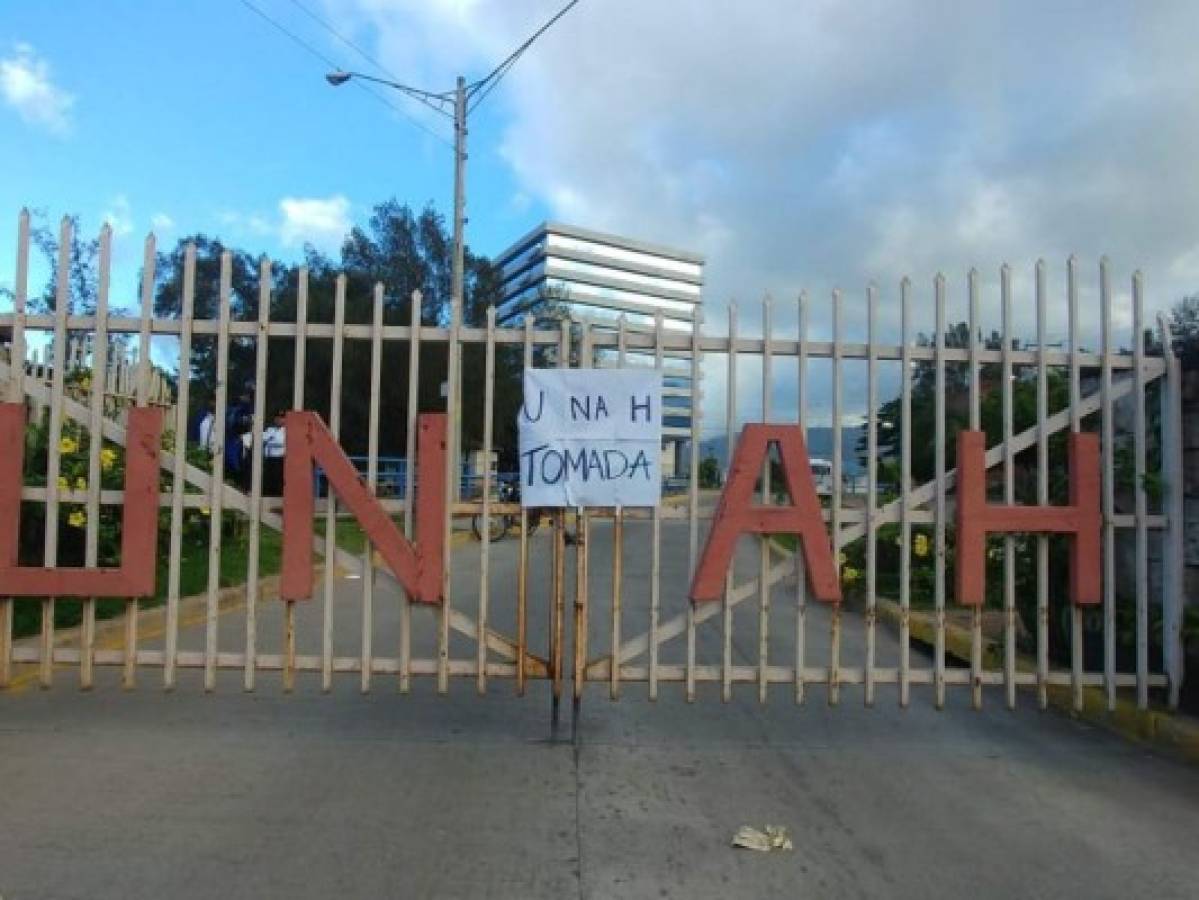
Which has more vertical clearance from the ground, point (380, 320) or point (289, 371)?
point (289, 371)

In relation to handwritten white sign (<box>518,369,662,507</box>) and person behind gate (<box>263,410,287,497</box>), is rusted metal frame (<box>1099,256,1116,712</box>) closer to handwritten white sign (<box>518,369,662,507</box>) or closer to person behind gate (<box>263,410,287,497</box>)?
handwritten white sign (<box>518,369,662,507</box>)

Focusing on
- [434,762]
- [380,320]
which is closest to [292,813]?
[434,762]

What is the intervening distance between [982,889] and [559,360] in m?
3.27

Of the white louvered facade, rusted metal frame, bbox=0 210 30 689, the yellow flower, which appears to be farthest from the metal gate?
the white louvered facade

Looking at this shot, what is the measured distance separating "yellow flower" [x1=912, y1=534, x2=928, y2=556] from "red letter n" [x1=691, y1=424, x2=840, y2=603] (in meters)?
5.38

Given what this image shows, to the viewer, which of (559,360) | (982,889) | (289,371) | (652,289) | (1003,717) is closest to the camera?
(982,889)

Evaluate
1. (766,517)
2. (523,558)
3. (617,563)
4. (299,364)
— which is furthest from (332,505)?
(766,517)

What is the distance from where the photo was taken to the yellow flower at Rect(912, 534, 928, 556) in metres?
10.6

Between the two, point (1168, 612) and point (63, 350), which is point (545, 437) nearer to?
point (63, 350)

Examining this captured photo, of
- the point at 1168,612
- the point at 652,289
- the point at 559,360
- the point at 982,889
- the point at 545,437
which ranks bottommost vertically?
the point at 982,889

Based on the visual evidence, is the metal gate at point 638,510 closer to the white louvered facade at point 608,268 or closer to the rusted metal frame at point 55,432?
the rusted metal frame at point 55,432

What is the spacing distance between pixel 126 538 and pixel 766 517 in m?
3.46

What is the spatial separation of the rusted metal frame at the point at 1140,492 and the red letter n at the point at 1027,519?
253 mm

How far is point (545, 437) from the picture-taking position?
554cm
